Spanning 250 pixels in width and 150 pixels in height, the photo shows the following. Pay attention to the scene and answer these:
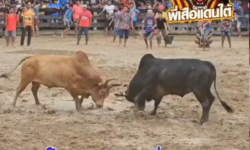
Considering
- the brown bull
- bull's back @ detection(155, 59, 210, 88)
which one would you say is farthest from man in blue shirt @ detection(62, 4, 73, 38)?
bull's back @ detection(155, 59, 210, 88)

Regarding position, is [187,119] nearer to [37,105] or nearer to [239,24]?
[37,105]

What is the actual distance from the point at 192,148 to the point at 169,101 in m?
3.09

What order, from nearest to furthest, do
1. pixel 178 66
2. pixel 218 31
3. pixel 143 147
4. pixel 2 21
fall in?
pixel 143 147, pixel 178 66, pixel 2 21, pixel 218 31

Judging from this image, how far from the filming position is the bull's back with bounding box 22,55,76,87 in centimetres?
898

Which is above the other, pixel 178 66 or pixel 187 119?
pixel 178 66

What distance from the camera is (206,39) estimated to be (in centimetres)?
2020

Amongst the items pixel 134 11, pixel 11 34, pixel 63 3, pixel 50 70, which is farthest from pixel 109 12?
pixel 50 70

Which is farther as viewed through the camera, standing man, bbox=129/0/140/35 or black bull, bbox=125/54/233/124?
standing man, bbox=129/0/140/35

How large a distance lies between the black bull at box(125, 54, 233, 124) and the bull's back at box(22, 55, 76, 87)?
99 centimetres

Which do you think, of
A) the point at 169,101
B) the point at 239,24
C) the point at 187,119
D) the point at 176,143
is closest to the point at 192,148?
the point at 176,143

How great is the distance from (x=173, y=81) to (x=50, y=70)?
1920 mm

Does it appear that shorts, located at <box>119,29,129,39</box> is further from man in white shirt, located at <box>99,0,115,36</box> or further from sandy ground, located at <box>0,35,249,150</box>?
sandy ground, located at <box>0,35,249,150</box>

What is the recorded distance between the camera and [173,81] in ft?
27.5

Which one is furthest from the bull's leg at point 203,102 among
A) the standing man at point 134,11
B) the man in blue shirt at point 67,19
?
the man in blue shirt at point 67,19
